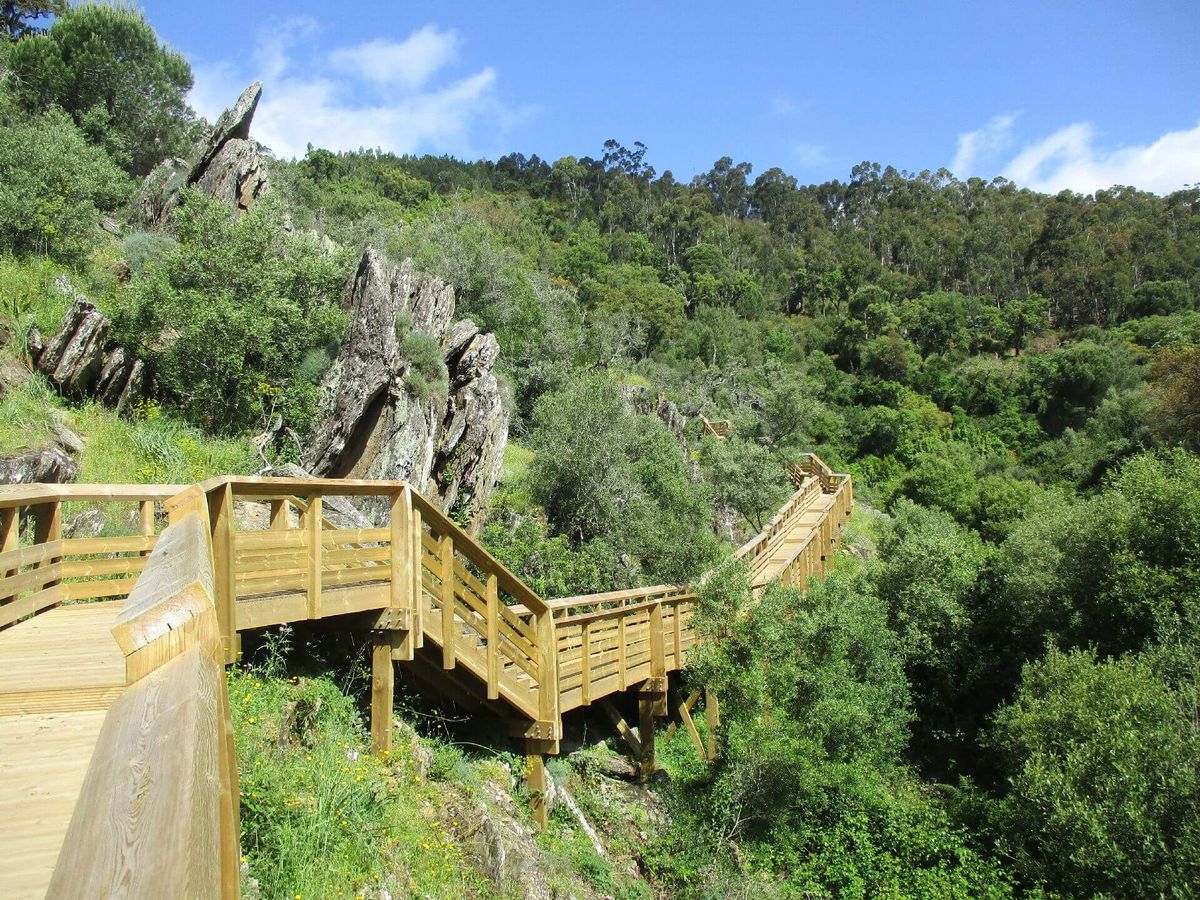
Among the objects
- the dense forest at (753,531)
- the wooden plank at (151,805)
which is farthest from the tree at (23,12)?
the wooden plank at (151,805)

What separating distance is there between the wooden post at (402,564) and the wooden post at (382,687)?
0.34 feet

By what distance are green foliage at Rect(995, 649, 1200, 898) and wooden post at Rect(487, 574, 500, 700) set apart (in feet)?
31.3

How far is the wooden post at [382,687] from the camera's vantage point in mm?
7258

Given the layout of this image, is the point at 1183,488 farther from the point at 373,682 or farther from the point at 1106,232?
the point at 1106,232

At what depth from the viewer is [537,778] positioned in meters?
9.41

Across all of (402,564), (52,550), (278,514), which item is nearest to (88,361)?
(278,514)

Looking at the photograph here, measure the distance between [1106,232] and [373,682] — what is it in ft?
403

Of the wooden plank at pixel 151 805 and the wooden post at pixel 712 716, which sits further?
the wooden post at pixel 712 716

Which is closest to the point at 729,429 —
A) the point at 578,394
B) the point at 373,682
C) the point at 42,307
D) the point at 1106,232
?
the point at 578,394

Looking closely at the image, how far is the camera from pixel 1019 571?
64.1 ft

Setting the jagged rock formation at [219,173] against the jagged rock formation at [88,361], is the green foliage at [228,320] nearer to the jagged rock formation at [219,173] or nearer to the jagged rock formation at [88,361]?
the jagged rock formation at [88,361]

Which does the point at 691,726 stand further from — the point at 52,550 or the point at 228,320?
the point at 228,320

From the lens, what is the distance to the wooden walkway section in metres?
1.21

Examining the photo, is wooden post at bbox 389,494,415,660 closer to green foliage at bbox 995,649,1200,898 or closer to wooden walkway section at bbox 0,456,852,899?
wooden walkway section at bbox 0,456,852,899
